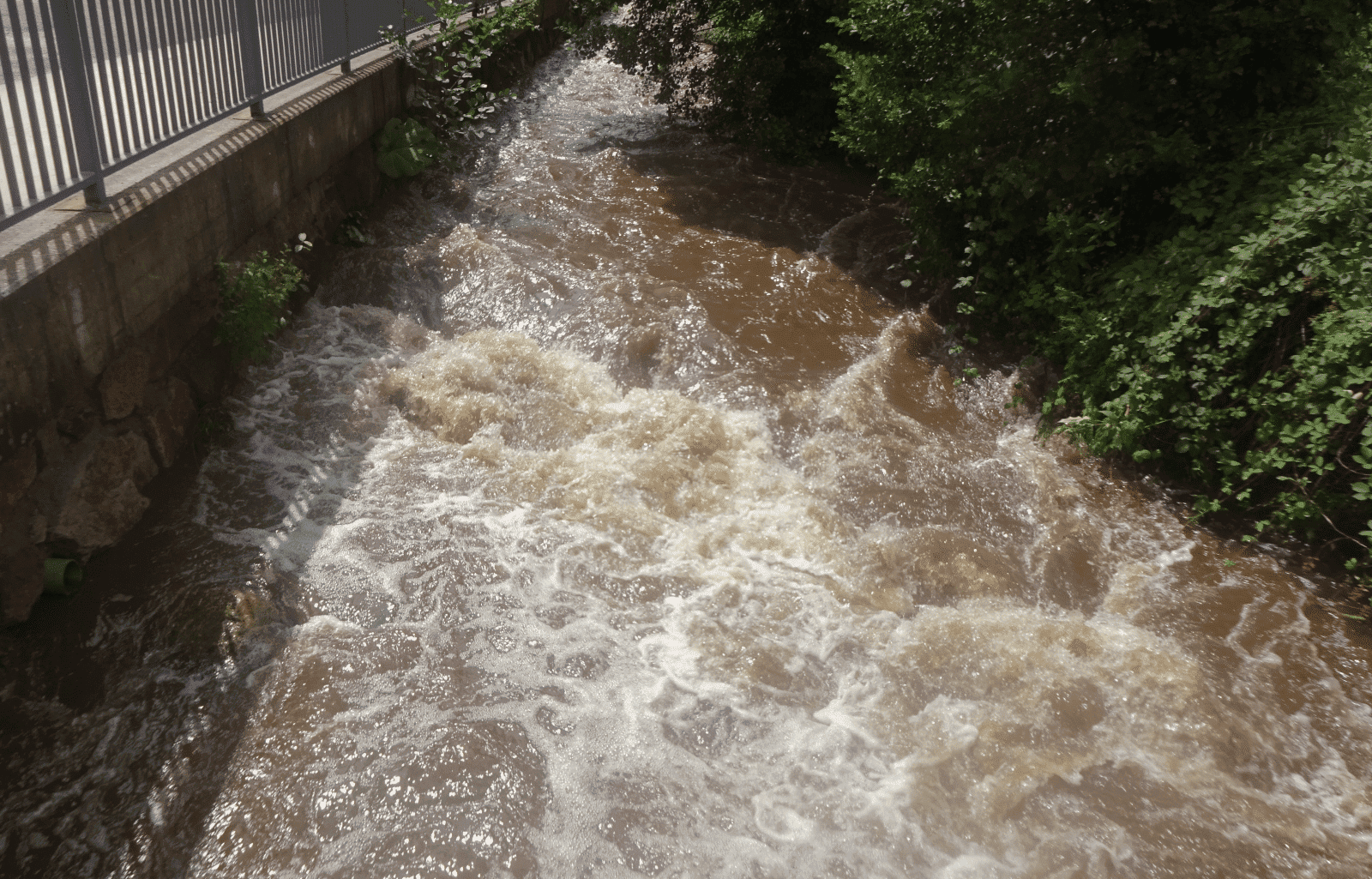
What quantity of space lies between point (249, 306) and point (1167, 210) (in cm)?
644

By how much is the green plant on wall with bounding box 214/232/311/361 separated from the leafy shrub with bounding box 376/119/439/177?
10.0 feet

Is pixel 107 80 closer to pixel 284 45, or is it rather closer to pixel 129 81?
pixel 129 81

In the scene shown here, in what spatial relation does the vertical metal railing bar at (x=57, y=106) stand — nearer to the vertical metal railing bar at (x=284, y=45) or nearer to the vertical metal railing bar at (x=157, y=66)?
the vertical metal railing bar at (x=157, y=66)

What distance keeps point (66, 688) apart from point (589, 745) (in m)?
2.30

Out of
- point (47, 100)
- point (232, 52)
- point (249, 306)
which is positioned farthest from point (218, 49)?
point (47, 100)

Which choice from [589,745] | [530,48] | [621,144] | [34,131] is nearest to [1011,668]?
[589,745]

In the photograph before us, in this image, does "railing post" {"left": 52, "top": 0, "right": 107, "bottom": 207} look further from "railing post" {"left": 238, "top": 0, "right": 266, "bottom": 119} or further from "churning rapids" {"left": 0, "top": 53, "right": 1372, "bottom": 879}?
"railing post" {"left": 238, "top": 0, "right": 266, "bottom": 119}

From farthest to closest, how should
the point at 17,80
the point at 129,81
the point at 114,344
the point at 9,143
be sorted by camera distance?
the point at 129,81, the point at 114,344, the point at 17,80, the point at 9,143

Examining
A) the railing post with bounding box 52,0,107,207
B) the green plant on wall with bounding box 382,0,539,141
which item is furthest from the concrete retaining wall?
the green plant on wall with bounding box 382,0,539,141

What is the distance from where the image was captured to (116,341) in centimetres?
485

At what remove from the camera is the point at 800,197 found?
408 inches

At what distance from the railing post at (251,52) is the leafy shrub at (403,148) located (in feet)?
8.00

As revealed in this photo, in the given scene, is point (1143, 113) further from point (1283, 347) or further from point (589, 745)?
point (589, 745)

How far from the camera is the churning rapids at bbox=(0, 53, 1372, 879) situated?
12.3ft
